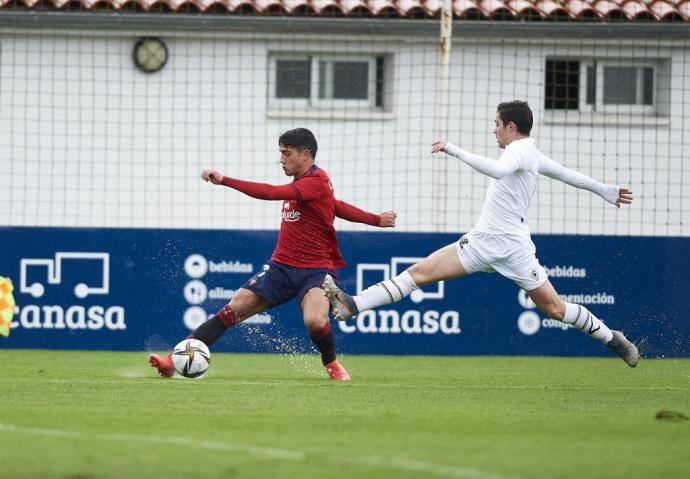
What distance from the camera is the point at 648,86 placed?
1867 cm

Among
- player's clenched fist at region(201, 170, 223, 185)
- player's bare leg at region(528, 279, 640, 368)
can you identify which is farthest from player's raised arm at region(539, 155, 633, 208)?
player's clenched fist at region(201, 170, 223, 185)

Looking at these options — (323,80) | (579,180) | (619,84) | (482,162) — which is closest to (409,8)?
(323,80)

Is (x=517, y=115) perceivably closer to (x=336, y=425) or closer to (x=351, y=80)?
(x=336, y=425)

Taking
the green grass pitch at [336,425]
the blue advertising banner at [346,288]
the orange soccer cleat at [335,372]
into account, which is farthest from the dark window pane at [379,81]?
the orange soccer cleat at [335,372]

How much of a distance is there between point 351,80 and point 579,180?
26.0ft

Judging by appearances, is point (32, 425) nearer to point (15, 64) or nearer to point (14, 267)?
point (14, 267)

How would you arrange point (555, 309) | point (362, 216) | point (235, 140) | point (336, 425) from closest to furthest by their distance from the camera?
point (336, 425) < point (555, 309) < point (362, 216) < point (235, 140)

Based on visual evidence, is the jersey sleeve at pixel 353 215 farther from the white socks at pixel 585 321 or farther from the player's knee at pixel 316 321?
the white socks at pixel 585 321

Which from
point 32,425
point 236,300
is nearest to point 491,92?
point 236,300

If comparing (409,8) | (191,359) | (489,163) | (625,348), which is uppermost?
(409,8)

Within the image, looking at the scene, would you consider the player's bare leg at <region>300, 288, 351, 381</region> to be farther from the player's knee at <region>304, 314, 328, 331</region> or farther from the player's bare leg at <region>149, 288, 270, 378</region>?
the player's bare leg at <region>149, 288, 270, 378</region>

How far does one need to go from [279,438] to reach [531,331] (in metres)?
8.40

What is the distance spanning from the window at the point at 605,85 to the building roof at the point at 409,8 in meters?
0.65

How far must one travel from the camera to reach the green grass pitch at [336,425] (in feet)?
19.7
